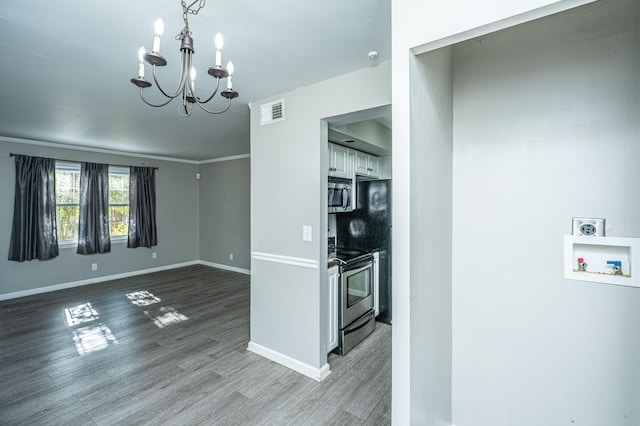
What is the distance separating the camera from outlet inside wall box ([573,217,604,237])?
1.34m

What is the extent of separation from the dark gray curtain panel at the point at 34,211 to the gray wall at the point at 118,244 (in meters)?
0.11

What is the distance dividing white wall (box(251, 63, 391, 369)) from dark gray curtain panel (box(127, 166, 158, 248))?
4.24 metres

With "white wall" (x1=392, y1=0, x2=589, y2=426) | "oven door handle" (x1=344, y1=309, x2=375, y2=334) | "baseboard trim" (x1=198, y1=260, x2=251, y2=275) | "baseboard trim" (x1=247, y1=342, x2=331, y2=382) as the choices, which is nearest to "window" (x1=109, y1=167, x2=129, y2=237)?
"baseboard trim" (x1=198, y1=260, x2=251, y2=275)

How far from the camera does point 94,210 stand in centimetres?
529

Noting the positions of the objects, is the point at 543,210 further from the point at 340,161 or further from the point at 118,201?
the point at 118,201

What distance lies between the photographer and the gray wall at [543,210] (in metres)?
1.30

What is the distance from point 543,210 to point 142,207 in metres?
6.56

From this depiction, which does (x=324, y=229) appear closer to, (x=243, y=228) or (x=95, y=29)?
(x=95, y=29)

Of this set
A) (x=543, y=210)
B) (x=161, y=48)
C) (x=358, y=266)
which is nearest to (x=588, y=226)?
(x=543, y=210)

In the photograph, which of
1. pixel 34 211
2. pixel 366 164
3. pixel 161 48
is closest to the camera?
pixel 161 48

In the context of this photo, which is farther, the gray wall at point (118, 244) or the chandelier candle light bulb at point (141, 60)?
the gray wall at point (118, 244)

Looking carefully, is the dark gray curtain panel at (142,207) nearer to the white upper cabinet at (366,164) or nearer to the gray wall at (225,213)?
the gray wall at (225,213)

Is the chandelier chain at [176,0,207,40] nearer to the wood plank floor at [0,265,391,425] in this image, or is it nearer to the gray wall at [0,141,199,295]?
the wood plank floor at [0,265,391,425]

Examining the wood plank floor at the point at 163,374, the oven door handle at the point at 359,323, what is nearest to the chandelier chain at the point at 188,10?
the wood plank floor at the point at 163,374
